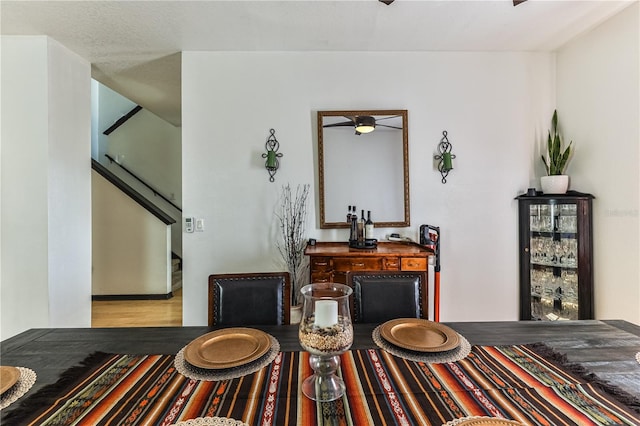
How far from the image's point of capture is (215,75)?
2564 millimetres

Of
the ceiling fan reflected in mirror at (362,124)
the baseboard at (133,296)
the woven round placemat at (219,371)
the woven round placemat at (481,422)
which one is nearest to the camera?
the woven round placemat at (481,422)

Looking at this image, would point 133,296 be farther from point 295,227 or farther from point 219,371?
point 219,371

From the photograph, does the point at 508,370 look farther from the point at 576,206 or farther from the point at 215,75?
the point at 215,75

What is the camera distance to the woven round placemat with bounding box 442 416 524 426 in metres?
0.67

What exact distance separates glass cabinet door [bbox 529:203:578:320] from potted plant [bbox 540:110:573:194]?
165 millimetres

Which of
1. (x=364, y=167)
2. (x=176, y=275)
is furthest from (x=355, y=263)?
(x=176, y=275)

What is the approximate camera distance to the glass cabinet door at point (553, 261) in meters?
2.29

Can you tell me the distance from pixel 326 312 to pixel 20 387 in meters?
0.95

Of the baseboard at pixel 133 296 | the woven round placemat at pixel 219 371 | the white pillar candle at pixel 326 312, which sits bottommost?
the baseboard at pixel 133 296

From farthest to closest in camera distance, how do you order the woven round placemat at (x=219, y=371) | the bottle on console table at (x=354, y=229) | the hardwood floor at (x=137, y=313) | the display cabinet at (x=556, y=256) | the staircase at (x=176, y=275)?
the staircase at (x=176, y=275) < the hardwood floor at (x=137, y=313) < the bottle on console table at (x=354, y=229) < the display cabinet at (x=556, y=256) < the woven round placemat at (x=219, y=371)

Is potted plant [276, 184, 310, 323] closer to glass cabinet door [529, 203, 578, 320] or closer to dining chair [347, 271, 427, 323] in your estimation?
dining chair [347, 271, 427, 323]

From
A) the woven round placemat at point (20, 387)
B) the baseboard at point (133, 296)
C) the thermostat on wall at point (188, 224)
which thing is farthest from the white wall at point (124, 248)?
the woven round placemat at point (20, 387)

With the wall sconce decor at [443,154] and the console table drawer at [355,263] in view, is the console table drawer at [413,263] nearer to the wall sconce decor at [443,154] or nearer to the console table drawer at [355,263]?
the console table drawer at [355,263]

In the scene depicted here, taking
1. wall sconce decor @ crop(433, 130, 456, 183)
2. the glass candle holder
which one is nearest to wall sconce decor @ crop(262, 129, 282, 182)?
wall sconce decor @ crop(433, 130, 456, 183)
